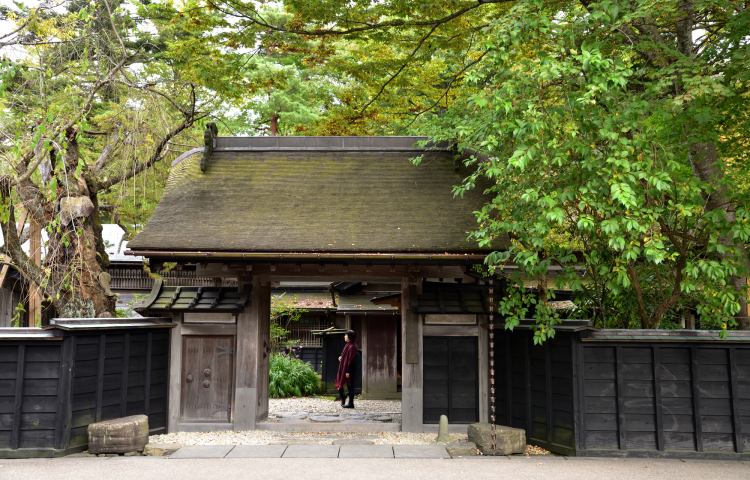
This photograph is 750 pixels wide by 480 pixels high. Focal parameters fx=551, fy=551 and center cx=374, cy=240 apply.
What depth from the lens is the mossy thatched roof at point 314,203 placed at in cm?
906

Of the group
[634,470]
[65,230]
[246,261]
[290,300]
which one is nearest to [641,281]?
[634,470]

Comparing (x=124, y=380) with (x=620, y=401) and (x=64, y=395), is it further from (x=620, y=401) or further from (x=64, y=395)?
(x=620, y=401)

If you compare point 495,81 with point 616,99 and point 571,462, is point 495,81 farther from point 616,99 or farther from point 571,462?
point 571,462

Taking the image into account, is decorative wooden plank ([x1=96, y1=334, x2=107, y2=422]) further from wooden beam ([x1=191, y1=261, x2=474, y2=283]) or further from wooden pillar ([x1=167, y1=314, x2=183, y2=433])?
wooden beam ([x1=191, y1=261, x2=474, y2=283])

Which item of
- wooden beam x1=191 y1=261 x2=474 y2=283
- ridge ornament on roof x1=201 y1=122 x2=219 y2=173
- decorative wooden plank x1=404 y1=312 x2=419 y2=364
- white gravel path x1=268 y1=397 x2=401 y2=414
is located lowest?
white gravel path x1=268 y1=397 x2=401 y2=414

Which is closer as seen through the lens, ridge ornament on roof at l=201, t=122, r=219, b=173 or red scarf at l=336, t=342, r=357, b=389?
ridge ornament on roof at l=201, t=122, r=219, b=173

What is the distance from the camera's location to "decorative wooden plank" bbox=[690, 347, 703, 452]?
751cm

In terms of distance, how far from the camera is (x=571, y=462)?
287 inches

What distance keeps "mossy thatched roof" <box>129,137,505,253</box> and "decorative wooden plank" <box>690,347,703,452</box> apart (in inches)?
133

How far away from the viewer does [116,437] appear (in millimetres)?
7676

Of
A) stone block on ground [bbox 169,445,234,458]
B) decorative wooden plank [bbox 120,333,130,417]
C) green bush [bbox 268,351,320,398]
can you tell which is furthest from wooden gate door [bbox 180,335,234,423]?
green bush [bbox 268,351,320,398]

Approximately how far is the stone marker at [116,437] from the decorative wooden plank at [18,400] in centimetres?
89

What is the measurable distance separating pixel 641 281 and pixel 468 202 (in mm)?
3172

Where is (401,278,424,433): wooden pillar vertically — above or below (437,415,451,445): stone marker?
above
